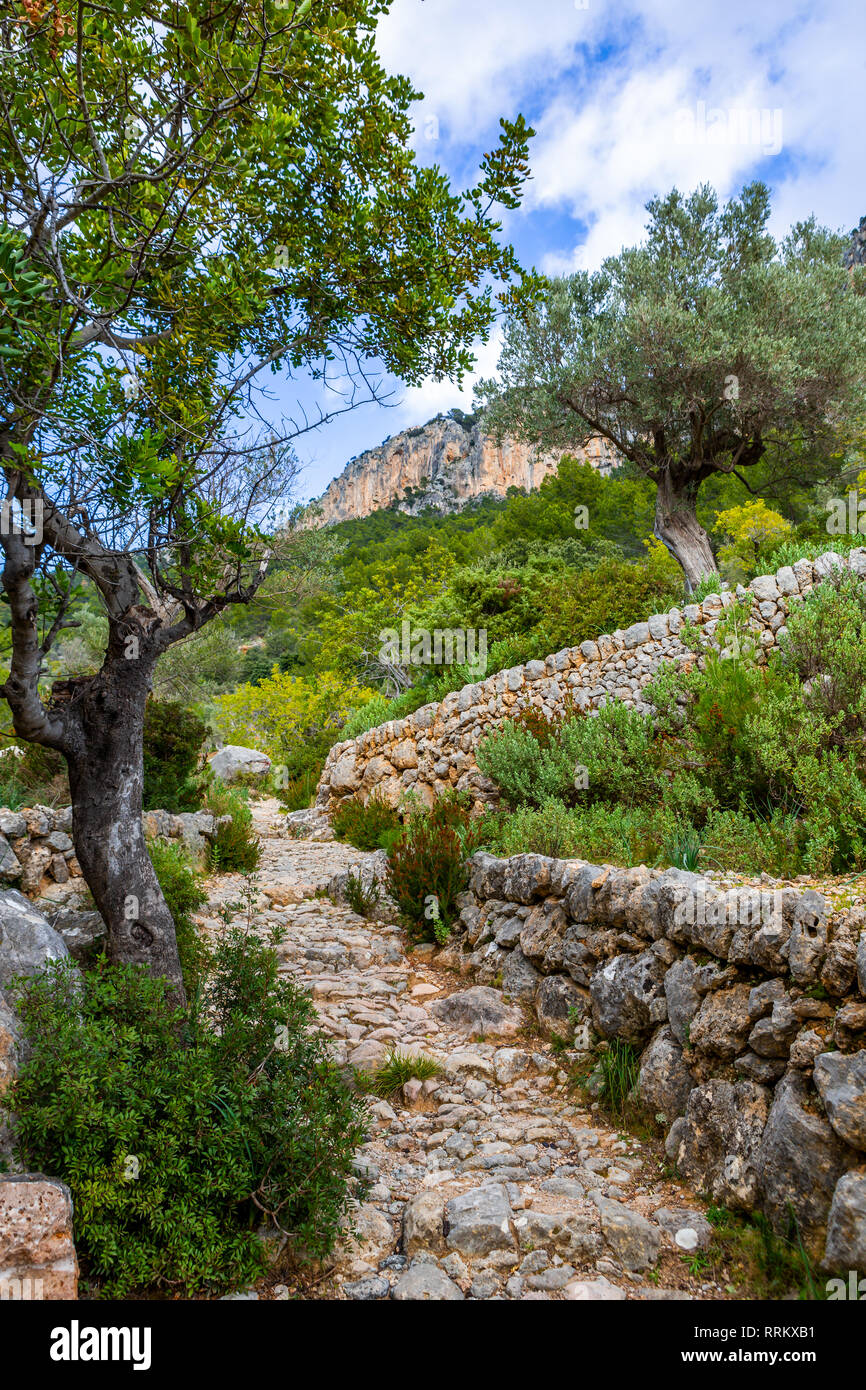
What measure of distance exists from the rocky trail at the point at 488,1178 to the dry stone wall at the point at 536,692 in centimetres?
391

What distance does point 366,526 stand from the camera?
43312 mm

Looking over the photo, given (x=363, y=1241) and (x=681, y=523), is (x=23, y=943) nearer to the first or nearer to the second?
(x=363, y=1241)

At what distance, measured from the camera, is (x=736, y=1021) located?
2.98 metres

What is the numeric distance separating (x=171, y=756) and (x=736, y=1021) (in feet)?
24.7

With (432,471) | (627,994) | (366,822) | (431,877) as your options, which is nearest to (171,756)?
(366,822)

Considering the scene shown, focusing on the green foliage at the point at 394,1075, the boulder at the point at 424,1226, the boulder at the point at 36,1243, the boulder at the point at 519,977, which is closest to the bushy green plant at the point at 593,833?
the boulder at the point at 519,977

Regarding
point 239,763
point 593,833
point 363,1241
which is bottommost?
point 363,1241

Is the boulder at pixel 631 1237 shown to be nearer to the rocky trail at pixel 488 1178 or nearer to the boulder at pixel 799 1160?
the rocky trail at pixel 488 1178

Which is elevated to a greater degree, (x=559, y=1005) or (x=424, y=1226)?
(x=559, y=1005)

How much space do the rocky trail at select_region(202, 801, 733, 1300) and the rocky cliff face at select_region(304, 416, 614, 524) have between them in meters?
59.7

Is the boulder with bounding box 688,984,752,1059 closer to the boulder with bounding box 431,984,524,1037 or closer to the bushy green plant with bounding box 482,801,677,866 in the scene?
the bushy green plant with bounding box 482,801,677,866

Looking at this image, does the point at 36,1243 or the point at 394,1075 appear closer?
the point at 36,1243

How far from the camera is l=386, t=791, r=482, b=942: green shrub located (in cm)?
632
